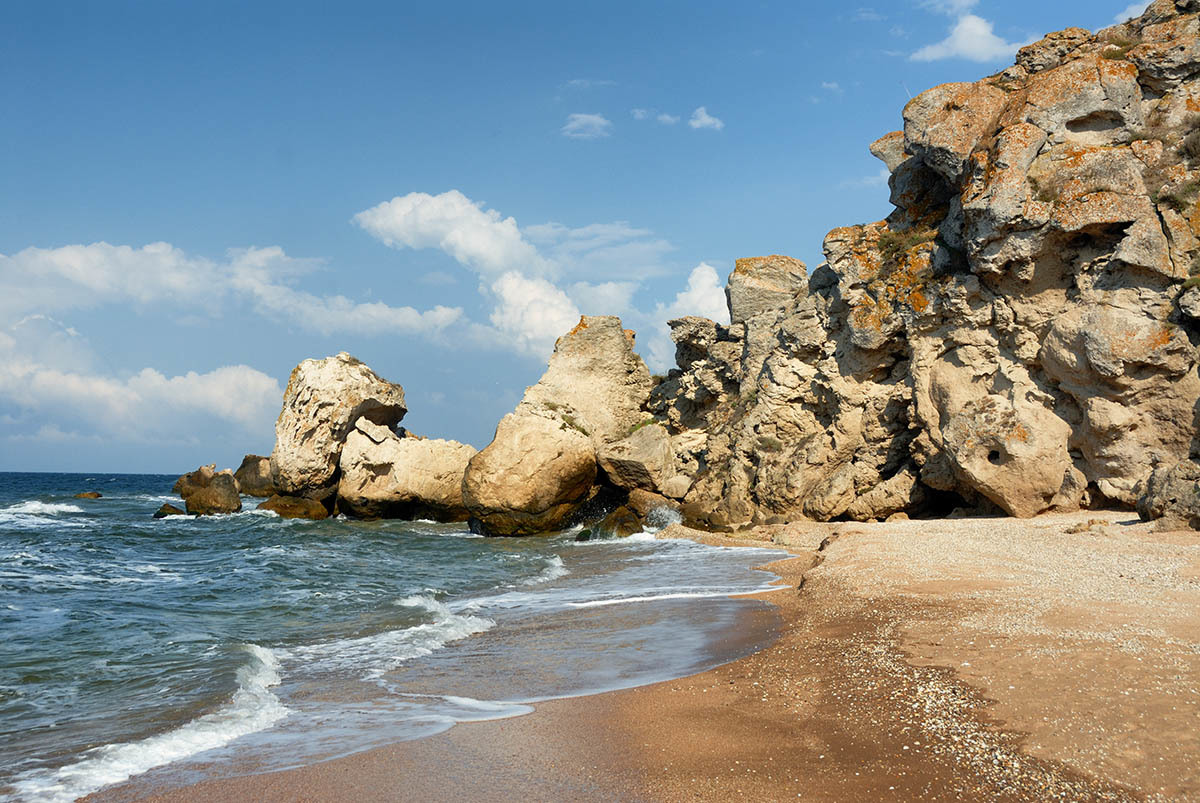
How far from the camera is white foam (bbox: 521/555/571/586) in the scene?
1424 cm

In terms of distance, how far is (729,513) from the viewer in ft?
68.7

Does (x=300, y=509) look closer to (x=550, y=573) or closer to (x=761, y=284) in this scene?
(x=550, y=573)

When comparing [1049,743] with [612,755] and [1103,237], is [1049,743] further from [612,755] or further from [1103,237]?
[1103,237]

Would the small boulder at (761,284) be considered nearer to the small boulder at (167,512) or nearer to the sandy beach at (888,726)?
the sandy beach at (888,726)

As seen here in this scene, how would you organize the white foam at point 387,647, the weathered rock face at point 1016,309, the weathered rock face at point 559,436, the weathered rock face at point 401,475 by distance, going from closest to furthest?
the white foam at point 387,647 → the weathered rock face at point 1016,309 → the weathered rock face at point 559,436 → the weathered rock face at point 401,475

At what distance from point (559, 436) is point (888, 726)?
18.4 meters

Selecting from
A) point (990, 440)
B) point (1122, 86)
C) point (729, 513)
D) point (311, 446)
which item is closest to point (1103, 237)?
point (1122, 86)

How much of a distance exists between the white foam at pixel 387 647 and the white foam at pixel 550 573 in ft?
11.4

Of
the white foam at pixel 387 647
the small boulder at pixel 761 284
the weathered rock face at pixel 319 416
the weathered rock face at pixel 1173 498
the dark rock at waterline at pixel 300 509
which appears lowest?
the white foam at pixel 387 647

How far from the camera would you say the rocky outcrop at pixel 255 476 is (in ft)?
126

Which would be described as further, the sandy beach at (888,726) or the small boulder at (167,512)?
the small boulder at (167,512)

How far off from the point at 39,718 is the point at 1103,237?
17.6 meters

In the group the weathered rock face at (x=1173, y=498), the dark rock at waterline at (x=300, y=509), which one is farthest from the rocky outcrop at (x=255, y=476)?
the weathered rock face at (x=1173, y=498)

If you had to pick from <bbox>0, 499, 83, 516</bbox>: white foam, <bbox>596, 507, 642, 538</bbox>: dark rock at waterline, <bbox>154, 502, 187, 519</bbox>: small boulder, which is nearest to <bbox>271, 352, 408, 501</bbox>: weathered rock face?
<bbox>154, 502, 187, 519</bbox>: small boulder
